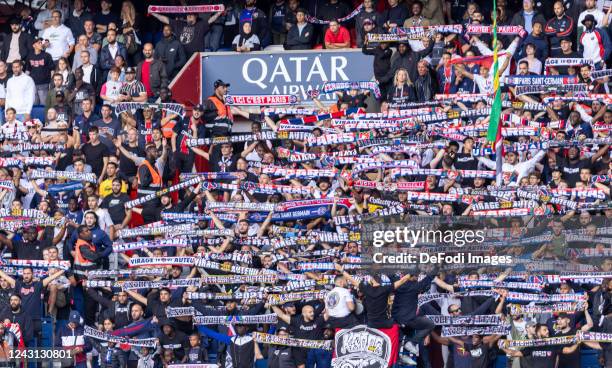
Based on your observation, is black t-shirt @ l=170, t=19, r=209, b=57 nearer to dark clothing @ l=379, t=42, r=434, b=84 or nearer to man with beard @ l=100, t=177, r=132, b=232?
dark clothing @ l=379, t=42, r=434, b=84

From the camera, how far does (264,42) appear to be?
33219 millimetres

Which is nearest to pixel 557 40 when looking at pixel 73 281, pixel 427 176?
pixel 427 176

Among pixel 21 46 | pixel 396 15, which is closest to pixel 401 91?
pixel 396 15

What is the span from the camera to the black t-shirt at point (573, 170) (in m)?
28.4

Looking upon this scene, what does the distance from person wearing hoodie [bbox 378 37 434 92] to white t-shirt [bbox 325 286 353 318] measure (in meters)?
5.58

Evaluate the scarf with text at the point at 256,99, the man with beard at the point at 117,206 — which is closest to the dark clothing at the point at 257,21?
the scarf with text at the point at 256,99

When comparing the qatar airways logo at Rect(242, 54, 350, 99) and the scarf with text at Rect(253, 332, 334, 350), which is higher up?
the qatar airways logo at Rect(242, 54, 350, 99)

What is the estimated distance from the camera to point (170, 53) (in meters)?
33.0

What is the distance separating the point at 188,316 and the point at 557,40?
8.28 meters

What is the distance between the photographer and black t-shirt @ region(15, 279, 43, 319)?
28.1 meters

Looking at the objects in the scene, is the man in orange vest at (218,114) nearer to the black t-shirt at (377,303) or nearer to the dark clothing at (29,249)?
the dark clothing at (29,249)

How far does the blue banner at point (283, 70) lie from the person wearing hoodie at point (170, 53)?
45 centimetres

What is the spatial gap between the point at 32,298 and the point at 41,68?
255 inches

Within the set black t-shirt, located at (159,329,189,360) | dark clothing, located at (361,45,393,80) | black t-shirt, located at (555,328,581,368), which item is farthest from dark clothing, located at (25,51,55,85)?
black t-shirt, located at (555,328,581,368)
